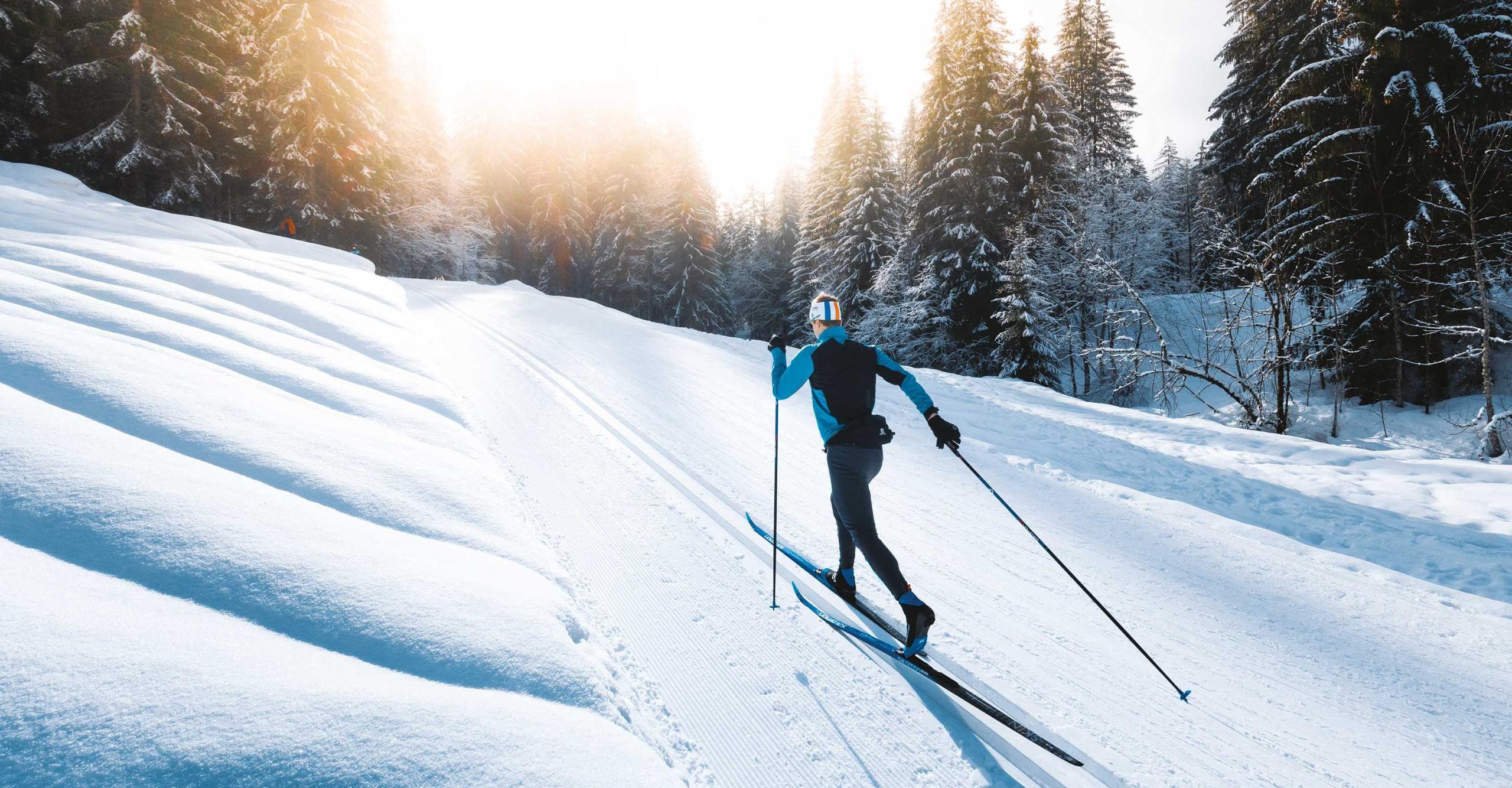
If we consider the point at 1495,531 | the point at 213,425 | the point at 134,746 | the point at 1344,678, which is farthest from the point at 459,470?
the point at 1495,531

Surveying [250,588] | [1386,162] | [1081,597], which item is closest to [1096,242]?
[1386,162]

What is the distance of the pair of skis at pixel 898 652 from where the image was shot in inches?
109

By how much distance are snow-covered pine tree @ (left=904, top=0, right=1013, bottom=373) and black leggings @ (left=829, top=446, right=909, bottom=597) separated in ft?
59.2

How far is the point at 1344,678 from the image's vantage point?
332cm

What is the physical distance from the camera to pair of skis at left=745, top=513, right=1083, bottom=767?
2768 mm

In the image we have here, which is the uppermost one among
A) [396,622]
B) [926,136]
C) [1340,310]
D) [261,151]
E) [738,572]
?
[926,136]

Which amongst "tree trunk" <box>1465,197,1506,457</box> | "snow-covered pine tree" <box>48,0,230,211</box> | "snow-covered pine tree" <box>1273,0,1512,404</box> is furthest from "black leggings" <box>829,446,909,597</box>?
"snow-covered pine tree" <box>48,0,230,211</box>

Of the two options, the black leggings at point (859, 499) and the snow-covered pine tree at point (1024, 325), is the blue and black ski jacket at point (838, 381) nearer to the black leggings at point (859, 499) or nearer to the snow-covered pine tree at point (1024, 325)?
the black leggings at point (859, 499)

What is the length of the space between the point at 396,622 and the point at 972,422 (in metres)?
8.30

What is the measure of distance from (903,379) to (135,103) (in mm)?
27534

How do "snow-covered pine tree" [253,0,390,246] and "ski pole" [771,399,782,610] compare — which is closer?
"ski pole" [771,399,782,610]

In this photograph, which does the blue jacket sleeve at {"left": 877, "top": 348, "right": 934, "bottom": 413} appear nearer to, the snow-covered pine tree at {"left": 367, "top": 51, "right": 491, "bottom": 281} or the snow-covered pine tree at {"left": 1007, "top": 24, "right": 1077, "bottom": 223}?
the snow-covered pine tree at {"left": 1007, "top": 24, "right": 1077, "bottom": 223}

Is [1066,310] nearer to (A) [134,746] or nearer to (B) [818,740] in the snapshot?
(B) [818,740]

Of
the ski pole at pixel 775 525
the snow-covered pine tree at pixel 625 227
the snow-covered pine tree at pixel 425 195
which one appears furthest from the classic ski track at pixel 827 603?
the snow-covered pine tree at pixel 625 227
